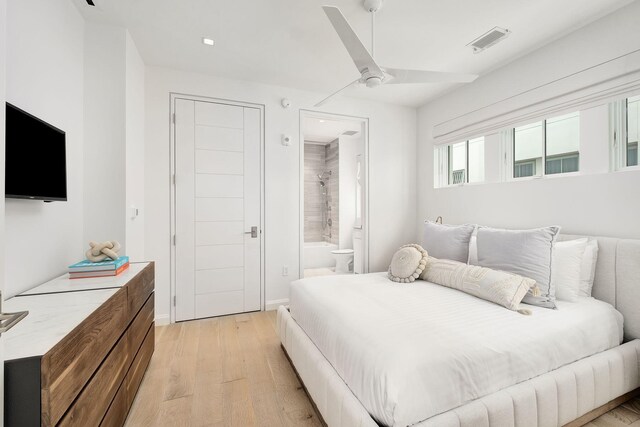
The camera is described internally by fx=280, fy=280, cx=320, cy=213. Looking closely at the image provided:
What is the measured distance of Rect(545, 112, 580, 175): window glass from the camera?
2369mm

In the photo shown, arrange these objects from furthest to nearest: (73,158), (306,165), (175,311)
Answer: (306,165)
(175,311)
(73,158)

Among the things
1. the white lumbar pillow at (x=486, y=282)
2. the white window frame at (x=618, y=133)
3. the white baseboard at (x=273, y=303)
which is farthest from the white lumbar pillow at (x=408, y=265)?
the white window frame at (x=618, y=133)

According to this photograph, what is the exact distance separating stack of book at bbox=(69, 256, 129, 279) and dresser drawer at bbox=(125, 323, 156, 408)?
0.59 metres

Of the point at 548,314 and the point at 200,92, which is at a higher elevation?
the point at 200,92

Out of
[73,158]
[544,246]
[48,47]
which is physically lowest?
[544,246]

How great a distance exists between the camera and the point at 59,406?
90 cm

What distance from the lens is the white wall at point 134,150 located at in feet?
7.72

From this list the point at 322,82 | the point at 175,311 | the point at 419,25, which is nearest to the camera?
the point at 419,25

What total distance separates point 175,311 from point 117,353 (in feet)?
5.54

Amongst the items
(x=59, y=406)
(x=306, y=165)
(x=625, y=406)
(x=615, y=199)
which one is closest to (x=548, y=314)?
(x=625, y=406)

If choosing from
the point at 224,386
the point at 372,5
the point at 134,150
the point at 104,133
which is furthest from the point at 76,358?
the point at 372,5

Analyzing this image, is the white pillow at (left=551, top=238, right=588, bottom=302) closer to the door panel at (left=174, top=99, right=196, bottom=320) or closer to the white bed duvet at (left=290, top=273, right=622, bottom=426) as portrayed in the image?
the white bed duvet at (left=290, top=273, right=622, bottom=426)

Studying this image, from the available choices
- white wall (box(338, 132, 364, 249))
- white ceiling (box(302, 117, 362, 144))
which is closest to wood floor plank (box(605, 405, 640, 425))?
white ceiling (box(302, 117, 362, 144))

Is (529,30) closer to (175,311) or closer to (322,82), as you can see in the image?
(322,82)
